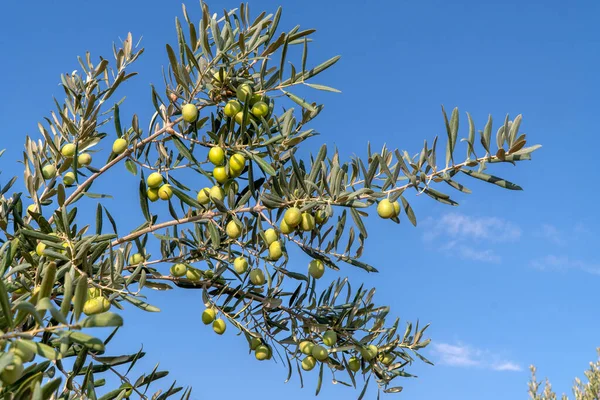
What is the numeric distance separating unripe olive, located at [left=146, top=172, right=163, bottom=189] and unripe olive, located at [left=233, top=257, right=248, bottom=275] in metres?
0.61

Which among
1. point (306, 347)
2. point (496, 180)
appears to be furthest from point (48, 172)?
point (496, 180)

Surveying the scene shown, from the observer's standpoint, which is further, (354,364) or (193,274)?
(354,364)

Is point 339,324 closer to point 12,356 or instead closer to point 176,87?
point 176,87

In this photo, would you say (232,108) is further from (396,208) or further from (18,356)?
(18,356)

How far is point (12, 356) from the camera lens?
1573 millimetres

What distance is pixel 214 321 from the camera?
3699 mm

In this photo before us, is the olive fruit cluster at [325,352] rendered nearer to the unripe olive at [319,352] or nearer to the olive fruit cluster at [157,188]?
the unripe olive at [319,352]

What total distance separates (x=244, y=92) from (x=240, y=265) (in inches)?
37.7

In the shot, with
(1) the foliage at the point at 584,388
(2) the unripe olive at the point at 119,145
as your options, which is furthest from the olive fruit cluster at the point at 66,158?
(1) the foliage at the point at 584,388

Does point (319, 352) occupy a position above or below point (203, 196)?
below

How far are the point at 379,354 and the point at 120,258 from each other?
69.8 inches

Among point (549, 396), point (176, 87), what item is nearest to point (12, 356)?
point (176, 87)

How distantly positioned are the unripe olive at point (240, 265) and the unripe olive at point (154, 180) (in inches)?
24.1

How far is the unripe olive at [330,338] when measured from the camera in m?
3.56
